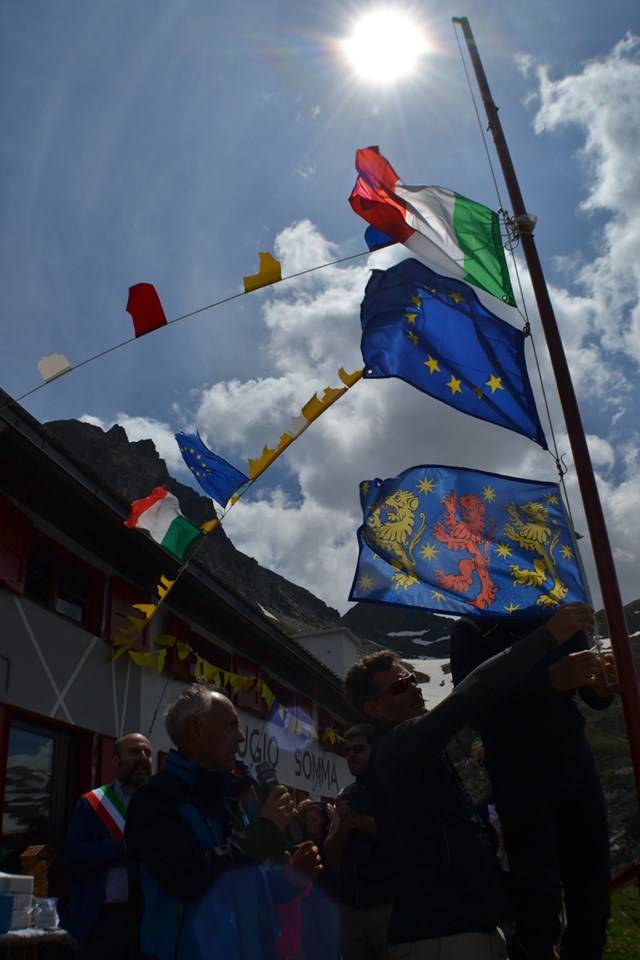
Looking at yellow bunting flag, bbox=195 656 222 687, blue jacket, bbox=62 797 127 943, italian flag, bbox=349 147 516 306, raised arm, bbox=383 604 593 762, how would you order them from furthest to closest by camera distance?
yellow bunting flag, bbox=195 656 222 687 → italian flag, bbox=349 147 516 306 → blue jacket, bbox=62 797 127 943 → raised arm, bbox=383 604 593 762

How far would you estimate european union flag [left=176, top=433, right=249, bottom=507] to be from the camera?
7.52 meters

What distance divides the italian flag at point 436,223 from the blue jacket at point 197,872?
3042 millimetres

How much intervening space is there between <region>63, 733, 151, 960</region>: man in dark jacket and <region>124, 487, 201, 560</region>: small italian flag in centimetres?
283

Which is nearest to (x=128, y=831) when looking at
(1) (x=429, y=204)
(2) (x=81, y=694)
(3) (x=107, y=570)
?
(1) (x=429, y=204)

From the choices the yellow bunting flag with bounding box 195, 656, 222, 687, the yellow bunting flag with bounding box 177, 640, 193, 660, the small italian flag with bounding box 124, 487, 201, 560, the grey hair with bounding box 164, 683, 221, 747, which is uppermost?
the small italian flag with bounding box 124, 487, 201, 560

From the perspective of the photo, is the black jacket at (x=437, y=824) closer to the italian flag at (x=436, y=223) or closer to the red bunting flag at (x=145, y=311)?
the italian flag at (x=436, y=223)

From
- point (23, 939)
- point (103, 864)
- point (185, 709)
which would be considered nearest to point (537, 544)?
point (185, 709)

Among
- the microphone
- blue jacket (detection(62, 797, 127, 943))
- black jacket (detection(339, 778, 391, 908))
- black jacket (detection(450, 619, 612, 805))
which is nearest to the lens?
black jacket (detection(450, 619, 612, 805))

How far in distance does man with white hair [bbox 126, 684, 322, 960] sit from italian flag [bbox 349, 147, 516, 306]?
2.78m

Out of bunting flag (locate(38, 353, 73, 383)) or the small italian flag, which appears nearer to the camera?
bunting flag (locate(38, 353, 73, 383))

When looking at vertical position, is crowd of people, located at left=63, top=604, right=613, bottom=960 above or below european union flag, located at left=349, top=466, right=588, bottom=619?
below

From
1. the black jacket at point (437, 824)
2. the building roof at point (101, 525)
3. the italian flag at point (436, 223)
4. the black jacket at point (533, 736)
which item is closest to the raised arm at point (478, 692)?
the black jacket at point (437, 824)

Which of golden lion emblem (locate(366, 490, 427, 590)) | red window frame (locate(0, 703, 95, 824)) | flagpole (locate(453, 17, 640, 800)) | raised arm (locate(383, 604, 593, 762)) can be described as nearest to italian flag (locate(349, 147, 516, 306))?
flagpole (locate(453, 17, 640, 800))

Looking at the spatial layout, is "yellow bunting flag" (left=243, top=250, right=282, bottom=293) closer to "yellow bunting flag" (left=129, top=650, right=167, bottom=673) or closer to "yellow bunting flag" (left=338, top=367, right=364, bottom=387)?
"yellow bunting flag" (left=338, top=367, right=364, bottom=387)
